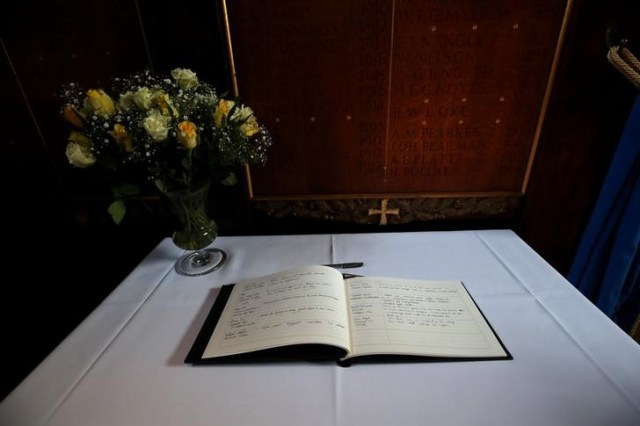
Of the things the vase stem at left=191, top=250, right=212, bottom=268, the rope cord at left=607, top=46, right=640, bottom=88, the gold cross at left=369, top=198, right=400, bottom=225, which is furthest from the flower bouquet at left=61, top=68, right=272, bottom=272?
the rope cord at left=607, top=46, right=640, bottom=88

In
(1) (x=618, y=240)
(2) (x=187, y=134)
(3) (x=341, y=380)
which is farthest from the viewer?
(1) (x=618, y=240)

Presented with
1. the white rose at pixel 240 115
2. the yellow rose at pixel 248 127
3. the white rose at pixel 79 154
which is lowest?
the white rose at pixel 79 154

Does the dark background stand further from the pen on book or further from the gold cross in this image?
the pen on book

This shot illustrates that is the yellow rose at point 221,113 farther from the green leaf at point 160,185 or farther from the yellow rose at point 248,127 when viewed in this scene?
the green leaf at point 160,185

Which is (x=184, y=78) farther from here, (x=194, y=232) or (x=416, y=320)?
(x=416, y=320)

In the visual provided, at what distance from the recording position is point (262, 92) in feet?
3.51

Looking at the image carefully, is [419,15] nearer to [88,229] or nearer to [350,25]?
[350,25]

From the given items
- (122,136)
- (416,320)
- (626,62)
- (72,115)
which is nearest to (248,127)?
(122,136)

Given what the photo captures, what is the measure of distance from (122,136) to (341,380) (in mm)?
698

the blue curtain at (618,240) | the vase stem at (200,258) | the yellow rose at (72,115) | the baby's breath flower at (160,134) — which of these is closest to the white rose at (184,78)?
the baby's breath flower at (160,134)

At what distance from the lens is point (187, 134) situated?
696mm

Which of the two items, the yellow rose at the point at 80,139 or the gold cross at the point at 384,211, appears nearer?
the yellow rose at the point at 80,139

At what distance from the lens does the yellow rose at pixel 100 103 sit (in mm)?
720

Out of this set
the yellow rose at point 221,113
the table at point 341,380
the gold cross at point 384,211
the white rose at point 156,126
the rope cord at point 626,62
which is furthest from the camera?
the gold cross at point 384,211
